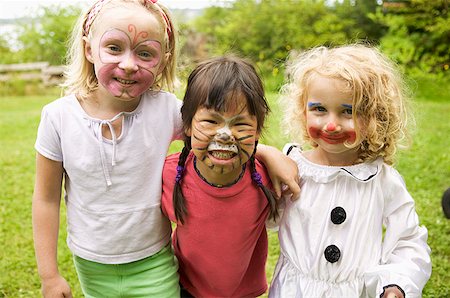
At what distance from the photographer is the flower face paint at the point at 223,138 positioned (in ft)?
6.29

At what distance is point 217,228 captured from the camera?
81.6 inches

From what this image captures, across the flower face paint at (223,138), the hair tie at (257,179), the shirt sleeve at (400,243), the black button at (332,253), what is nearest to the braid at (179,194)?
the flower face paint at (223,138)

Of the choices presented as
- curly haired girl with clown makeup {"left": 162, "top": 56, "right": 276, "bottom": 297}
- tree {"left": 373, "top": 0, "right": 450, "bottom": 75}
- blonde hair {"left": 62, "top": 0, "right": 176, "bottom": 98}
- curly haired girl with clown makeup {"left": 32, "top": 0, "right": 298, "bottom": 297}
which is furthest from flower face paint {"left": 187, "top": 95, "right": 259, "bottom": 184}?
tree {"left": 373, "top": 0, "right": 450, "bottom": 75}

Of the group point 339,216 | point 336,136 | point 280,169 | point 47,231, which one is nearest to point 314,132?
point 336,136

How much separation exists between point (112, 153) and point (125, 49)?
1.21 feet

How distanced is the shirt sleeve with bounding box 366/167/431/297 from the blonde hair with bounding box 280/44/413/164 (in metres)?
0.12

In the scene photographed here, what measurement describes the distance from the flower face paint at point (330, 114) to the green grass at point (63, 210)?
0.21 meters

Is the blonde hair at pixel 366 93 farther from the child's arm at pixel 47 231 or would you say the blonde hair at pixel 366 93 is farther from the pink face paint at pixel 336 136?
the child's arm at pixel 47 231

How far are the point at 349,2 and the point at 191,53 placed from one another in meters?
3.91

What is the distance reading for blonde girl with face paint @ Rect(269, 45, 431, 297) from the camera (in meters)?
2.00

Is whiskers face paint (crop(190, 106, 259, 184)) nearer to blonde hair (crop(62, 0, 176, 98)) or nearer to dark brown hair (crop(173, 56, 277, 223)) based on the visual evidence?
dark brown hair (crop(173, 56, 277, 223))

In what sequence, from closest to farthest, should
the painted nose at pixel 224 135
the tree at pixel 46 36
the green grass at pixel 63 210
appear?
1. the painted nose at pixel 224 135
2. the green grass at pixel 63 210
3. the tree at pixel 46 36

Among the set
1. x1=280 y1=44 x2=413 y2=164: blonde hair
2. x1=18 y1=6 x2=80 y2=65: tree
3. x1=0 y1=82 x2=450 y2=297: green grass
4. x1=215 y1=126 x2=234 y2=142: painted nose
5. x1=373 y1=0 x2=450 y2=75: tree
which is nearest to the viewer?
x1=215 y1=126 x2=234 y2=142: painted nose

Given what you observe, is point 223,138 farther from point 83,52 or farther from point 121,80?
point 83,52
